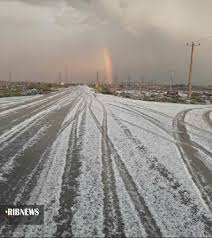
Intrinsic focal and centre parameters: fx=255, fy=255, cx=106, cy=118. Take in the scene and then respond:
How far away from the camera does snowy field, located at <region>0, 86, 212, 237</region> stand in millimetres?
3441

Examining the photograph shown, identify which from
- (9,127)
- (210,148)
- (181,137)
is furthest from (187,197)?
(9,127)

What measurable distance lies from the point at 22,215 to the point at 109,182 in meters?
1.80

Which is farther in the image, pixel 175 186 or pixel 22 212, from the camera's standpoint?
pixel 175 186

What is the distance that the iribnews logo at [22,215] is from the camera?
11.4 ft

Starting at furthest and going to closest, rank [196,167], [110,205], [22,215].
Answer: [196,167] < [110,205] < [22,215]

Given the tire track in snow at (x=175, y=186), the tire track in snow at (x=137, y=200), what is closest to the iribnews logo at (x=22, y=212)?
the tire track in snow at (x=137, y=200)

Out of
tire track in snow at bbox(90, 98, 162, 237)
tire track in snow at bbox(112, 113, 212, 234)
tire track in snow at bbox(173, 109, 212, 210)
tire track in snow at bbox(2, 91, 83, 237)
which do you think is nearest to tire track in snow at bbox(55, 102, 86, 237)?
tire track in snow at bbox(2, 91, 83, 237)

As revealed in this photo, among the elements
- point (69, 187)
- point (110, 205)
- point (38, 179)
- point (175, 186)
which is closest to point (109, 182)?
point (69, 187)

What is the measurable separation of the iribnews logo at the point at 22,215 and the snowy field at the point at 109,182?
0.12 metres

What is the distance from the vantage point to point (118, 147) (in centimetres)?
757

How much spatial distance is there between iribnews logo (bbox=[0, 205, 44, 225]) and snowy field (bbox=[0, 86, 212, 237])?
0.12 metres

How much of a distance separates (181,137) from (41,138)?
505cm

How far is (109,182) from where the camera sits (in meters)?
4.91

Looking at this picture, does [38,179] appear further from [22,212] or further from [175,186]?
[175,186]
